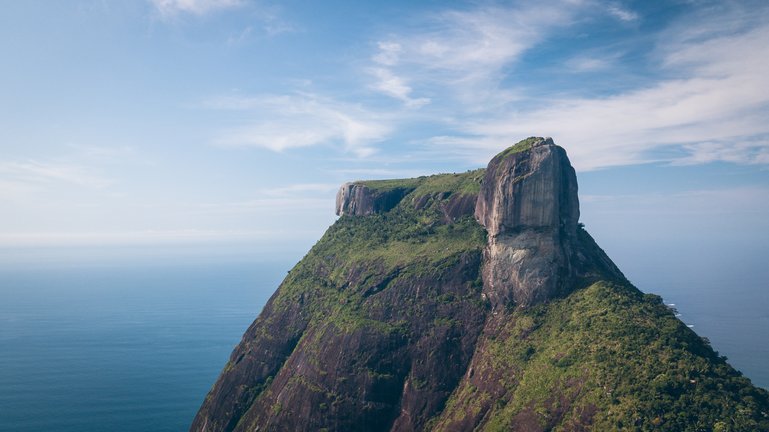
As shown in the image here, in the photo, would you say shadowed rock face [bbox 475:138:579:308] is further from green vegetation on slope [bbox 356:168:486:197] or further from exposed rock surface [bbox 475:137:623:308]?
green vegetation on slope [bbox 356:168:486:197]

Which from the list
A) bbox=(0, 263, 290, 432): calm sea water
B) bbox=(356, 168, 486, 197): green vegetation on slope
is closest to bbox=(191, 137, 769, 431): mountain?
bbox=(356, 168, 486, 197): green vegetation on slope

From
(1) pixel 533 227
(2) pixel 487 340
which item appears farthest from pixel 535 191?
(2) pixel 487 340

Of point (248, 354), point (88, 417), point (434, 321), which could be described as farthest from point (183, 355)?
point (434, 321)

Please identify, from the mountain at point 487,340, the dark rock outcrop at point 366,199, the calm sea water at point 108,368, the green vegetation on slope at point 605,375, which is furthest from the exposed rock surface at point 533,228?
the calm sea water at point 108,368

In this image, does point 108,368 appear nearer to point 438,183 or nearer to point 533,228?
point 438,183

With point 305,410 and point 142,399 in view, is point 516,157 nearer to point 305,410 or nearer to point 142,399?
point 305,410

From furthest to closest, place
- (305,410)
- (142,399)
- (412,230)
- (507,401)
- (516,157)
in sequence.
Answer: (142,399)
(412,230)
(516,157)
(305,410)
(507,401)
